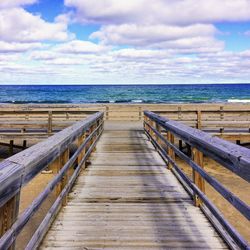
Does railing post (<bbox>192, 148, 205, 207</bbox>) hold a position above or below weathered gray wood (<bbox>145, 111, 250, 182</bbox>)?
below

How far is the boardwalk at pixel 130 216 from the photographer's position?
2980mm

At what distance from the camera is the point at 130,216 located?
3646 millimetres

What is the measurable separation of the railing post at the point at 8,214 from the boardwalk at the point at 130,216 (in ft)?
3.81

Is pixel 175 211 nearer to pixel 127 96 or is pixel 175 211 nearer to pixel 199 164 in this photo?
pixel 199 164


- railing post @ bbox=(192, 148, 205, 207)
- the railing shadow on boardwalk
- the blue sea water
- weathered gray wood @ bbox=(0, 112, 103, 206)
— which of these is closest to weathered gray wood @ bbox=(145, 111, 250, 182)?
railing post @ bbox=(192, 148, 205, 207)

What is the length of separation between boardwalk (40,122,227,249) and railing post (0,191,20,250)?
45.7 inches

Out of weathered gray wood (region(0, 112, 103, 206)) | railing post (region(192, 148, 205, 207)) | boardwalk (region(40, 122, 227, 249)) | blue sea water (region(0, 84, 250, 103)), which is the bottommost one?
boardwalk (region(40, 122, 227, 249))

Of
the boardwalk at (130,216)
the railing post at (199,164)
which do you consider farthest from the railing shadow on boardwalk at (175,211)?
the railing post at (199,164)

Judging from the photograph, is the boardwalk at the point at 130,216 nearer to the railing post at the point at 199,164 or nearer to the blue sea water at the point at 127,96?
the railing post at the point at 199,164

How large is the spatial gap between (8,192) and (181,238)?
6.26 ft

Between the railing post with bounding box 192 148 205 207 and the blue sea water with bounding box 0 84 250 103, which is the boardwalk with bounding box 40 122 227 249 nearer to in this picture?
the railing post with bounding box 192 148 205 207

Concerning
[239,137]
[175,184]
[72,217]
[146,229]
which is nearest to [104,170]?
[175,184]

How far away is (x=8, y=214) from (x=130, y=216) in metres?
2.05

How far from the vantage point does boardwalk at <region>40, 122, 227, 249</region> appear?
298 centimetres
